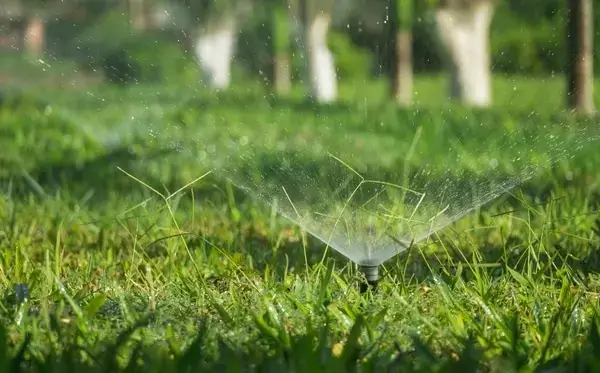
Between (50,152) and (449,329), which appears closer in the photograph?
(449,329)

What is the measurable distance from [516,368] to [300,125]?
7.40 meters

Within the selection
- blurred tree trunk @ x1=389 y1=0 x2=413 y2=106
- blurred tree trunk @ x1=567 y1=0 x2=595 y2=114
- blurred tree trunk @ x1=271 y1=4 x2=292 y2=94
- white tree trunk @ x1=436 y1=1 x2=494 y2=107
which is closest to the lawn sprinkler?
blurred tree trunk @ x1=389 y1=0 x2=413 y2=106

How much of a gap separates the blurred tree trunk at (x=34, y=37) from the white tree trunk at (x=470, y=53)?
857cm

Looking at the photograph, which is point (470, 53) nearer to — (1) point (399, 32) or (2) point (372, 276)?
(1) point (399, 32)

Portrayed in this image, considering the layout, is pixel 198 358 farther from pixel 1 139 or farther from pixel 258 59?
pixel 1 139

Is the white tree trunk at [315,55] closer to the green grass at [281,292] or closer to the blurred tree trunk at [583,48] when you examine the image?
the green grass at [281,292]

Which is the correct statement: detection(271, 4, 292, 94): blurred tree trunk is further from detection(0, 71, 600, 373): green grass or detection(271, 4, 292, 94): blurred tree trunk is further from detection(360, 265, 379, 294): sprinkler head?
detection(360, 265, 379, 294): sprinkler head

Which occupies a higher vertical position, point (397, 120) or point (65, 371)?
point (65, 371)

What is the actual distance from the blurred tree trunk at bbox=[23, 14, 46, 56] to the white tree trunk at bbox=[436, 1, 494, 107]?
857cm

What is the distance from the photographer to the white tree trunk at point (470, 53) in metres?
13.4

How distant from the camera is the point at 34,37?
4.02m

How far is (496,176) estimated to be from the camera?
A: 3775 millimetres

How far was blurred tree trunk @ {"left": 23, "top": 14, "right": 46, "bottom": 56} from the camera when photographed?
379cm

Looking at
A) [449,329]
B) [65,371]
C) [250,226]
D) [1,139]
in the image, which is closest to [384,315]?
[449,329]
